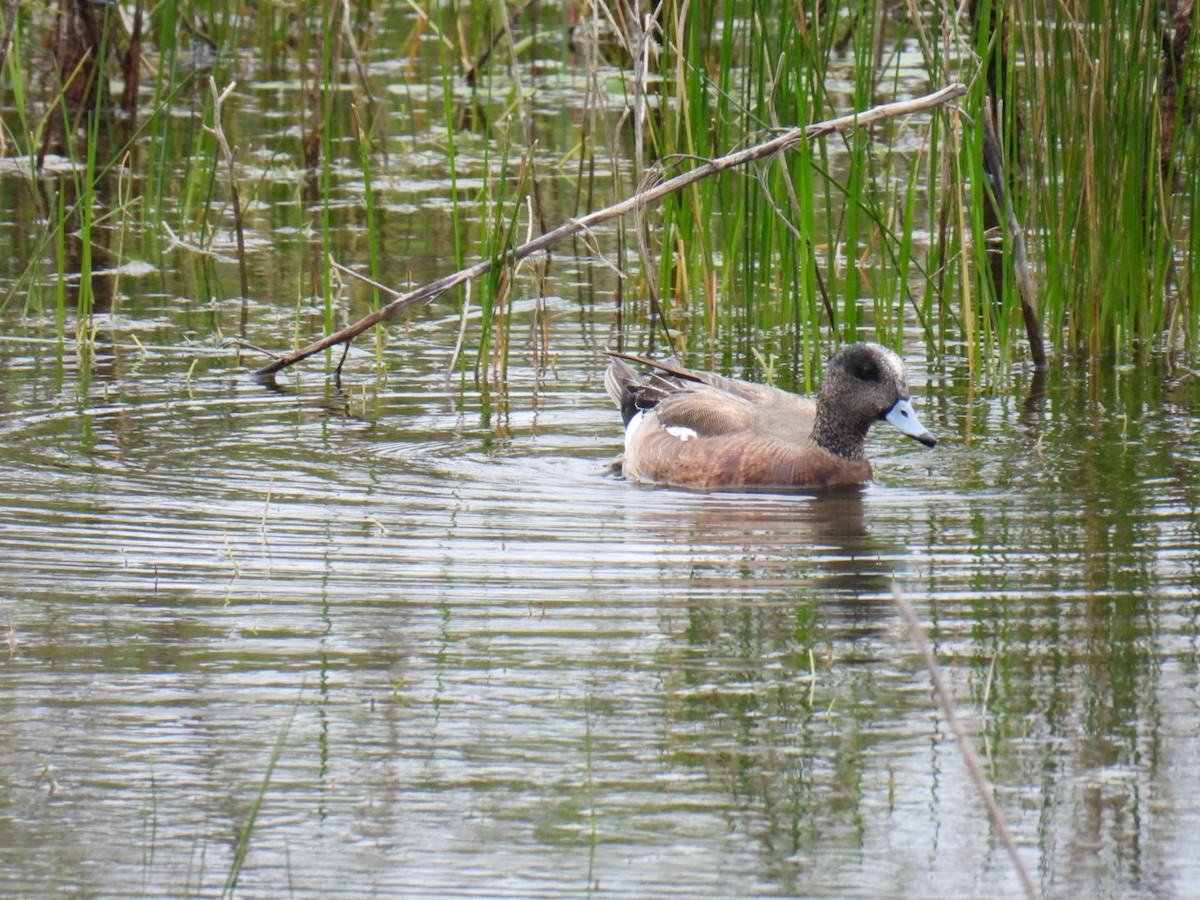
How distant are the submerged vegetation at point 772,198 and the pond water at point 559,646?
49 cm

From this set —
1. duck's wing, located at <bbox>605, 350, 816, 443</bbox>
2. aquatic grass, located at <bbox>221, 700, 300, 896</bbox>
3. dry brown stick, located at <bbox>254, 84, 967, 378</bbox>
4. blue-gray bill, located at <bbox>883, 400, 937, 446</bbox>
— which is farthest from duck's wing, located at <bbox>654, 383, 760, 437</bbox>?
aquatic grass, located at <bbox>221, 700, 300, 896</bbox>

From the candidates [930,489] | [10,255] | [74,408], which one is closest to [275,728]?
[930,489]

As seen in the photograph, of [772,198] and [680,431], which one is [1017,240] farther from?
[680,431]

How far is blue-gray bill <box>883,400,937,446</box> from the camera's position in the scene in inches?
268

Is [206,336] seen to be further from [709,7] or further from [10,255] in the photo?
[709,7]

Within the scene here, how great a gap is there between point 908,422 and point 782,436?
19.9 inches

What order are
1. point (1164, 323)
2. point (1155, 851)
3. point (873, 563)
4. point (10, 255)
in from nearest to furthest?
point (1155, 851), point (873, 563), point (1164, 323), point (10, 255)

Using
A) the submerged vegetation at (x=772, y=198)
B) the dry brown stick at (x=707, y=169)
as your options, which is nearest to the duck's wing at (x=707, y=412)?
the submerged vegetation at (x=772, y=198)

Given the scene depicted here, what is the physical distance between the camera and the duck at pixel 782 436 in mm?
7016

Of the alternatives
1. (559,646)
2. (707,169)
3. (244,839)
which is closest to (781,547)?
(559,646)

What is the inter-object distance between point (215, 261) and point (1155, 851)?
7350 mm

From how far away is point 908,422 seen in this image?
6.92 m

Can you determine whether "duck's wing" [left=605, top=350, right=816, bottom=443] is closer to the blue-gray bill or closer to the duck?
the duck

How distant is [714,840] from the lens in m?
3.65
